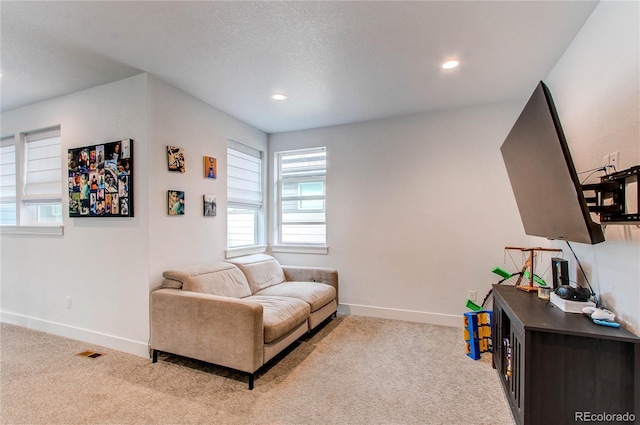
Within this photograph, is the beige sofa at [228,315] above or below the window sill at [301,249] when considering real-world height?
below

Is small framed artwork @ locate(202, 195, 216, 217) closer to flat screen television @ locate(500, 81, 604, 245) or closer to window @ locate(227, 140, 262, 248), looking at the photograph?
window @ locate(227, 140, 262, 248)

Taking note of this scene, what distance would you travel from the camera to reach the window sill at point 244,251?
3.60 meters

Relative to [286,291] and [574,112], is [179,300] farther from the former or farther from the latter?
[574,112]

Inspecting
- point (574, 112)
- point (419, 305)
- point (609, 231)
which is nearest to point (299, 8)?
point (574, 112)

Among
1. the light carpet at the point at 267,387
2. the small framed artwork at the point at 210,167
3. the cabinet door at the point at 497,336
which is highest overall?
the small framed artwork at the point at 210,167

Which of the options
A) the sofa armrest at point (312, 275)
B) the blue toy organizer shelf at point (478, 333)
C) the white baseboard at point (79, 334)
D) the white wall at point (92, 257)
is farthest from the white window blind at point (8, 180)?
the blue toy organizer shelf at point (478, 333)

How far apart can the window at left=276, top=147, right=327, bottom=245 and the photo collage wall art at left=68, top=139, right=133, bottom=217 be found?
2.12 meters

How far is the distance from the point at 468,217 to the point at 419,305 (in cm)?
120

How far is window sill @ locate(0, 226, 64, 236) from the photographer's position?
3.11m

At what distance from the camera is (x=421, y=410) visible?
6.44ft

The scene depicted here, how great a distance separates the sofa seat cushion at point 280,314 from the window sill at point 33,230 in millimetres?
2131

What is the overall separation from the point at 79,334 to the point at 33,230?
4.27 feet

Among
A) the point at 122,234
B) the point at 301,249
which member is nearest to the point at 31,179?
the point at 122,234

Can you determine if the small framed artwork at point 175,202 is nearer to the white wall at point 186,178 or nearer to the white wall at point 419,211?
the white wall at point 186,178
